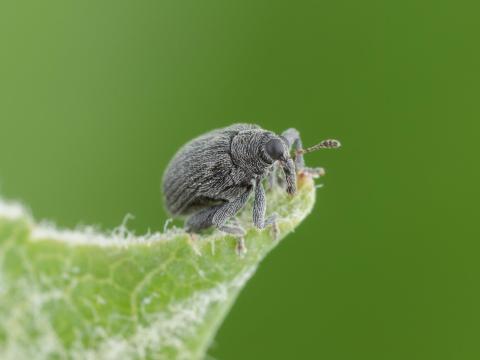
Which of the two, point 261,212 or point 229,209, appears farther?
point 229,209

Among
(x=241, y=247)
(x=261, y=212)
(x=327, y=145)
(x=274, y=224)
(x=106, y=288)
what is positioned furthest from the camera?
(x=327, y=145)

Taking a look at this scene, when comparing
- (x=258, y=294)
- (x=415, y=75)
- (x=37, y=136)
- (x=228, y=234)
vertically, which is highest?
(x=37, y=136)

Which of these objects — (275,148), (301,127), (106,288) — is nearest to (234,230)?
(106,288)

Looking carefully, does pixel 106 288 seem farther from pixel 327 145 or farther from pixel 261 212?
pixel 327 145

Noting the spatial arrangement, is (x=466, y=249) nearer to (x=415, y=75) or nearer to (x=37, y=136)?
(x=415, y=75)

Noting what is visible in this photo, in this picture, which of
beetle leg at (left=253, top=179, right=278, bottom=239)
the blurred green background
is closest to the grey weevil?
beetle leg at (left=253, top=179, right=278, bottom=239)

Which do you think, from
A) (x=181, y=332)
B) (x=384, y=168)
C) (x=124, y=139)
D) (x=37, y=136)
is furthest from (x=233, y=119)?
(x=181, y=332)

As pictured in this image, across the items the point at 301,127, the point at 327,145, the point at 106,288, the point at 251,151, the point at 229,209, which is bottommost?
the point at 106,288
